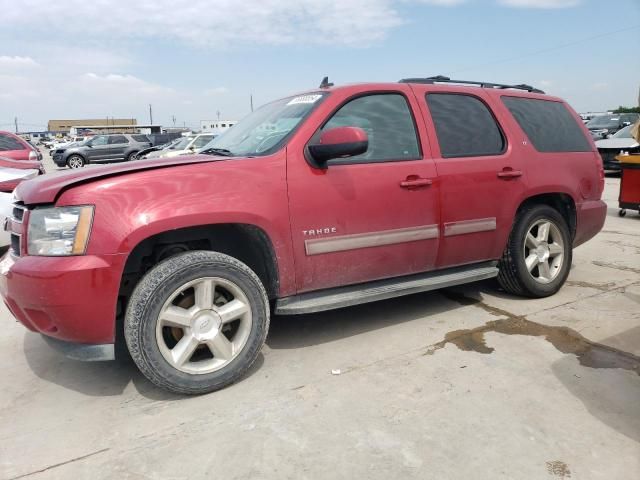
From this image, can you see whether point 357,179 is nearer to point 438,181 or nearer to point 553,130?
point 438,181

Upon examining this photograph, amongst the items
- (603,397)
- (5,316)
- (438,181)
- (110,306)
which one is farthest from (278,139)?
(5,316)

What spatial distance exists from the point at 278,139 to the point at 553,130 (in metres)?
2.61

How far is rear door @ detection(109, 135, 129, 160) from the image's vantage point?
84.2 feet

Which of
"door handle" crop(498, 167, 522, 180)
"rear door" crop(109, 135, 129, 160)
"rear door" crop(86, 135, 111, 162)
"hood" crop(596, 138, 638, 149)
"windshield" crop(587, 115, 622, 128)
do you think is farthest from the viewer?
"rear door" crop(109, 135, 129, 160)

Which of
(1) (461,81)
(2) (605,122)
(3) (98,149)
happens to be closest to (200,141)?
(3) (98,149)

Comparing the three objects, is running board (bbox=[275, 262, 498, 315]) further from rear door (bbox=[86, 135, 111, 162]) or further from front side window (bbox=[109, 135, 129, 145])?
front side window (bbox=[109, 135, 129, 145])

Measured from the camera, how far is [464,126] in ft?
12.6

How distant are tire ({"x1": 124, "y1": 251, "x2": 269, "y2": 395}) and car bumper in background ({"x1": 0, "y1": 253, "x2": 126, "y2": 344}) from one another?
0.46 ft

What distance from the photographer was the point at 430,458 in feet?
7.30

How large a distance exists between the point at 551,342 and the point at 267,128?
2454 millimetres

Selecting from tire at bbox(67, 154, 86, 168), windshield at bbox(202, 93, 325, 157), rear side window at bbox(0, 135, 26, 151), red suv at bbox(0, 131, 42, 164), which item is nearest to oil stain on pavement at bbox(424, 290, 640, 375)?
windshield at bbox(202, 93, 325, 157)

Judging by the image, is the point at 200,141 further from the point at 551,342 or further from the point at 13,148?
the point at 551,342

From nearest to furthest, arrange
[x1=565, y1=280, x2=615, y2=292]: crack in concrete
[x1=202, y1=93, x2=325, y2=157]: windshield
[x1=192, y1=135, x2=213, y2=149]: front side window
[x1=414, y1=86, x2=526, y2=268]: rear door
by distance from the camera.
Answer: [x1=202, y1=93, x2=325, y2=157]: windshield → [x1=414, y1=86, x2=526, y2=268]: rear door → [x1=565, y1=280, x2=615, y2=292]: crack in concrete → [x1=192, y1=135, x2=213, y2=149]: front side window

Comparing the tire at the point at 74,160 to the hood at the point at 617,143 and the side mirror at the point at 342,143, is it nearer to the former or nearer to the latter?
the hood at the point at 617,143
